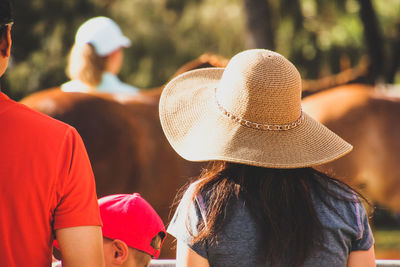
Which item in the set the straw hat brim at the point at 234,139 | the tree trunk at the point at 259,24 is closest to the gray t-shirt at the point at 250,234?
the straw hat brim at the point at 234,139

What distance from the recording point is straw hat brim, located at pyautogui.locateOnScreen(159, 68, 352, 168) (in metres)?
1.44

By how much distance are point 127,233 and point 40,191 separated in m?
0.44

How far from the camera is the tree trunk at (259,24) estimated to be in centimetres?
630

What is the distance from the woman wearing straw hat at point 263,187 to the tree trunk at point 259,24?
4.81 metres

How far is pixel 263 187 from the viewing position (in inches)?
55.6

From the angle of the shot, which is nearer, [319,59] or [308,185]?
[308,185]

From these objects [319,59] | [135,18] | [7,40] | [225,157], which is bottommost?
[319,59]

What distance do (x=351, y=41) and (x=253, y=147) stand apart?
8923 mm

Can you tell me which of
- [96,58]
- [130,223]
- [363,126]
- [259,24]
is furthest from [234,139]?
[259,24]

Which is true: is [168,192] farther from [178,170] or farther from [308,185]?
[308,185]

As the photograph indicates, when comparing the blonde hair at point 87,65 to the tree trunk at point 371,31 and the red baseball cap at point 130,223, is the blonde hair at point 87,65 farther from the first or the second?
the tree trunk at point 371,31

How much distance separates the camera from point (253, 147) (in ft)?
4.77

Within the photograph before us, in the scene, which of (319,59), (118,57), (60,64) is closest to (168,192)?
(118,57)

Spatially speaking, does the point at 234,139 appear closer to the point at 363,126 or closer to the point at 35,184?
the point at 35,184
